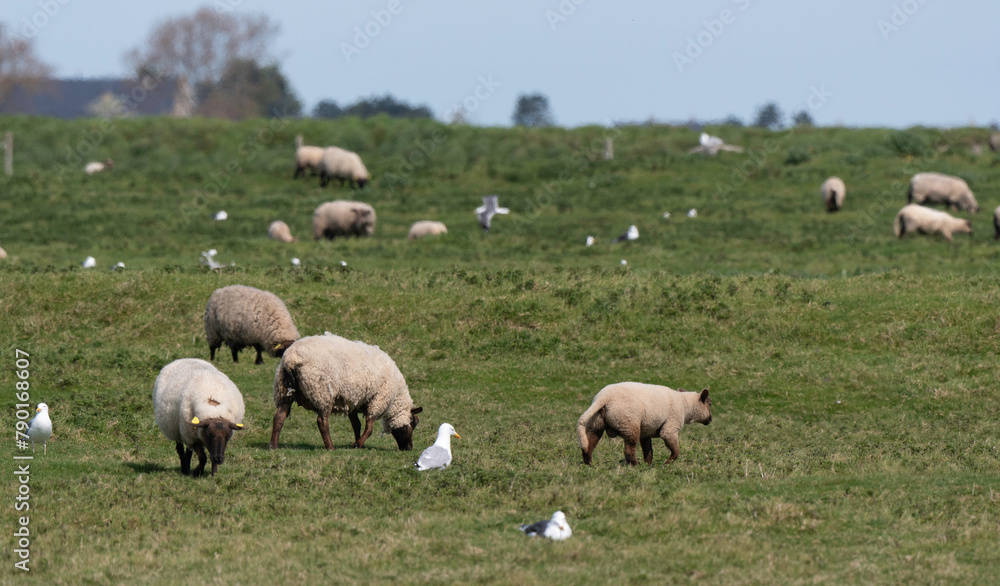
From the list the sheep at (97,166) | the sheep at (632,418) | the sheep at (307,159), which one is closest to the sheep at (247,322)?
the sheep at (632,418)

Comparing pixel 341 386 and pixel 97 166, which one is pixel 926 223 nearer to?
pixel 341 386

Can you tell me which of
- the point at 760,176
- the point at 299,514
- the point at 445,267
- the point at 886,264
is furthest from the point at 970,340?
the point at 760,176

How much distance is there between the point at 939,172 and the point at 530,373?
30.0 metres

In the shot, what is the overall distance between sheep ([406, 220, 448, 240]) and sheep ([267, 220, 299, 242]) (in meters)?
4.03

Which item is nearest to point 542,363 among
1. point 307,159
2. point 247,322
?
point 247,322

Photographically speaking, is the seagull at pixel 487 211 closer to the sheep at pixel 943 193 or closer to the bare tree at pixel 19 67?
the sheep at pixel 943 193

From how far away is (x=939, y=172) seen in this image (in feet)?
144

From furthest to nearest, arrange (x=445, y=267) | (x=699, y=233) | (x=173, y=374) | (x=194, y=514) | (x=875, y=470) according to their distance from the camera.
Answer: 1. (x=699, y=233)
2. (x=445, y=267)
3. (x=875, y=470)
4. (x=173, y=374)
5. (x=194, y=514)

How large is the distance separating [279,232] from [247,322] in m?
15.6

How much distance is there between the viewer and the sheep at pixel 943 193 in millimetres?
39281

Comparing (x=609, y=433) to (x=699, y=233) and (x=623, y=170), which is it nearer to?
(x=699, y=233)

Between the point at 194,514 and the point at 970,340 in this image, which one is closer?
the point at 194,514

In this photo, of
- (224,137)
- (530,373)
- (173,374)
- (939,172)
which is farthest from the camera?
(224,137)

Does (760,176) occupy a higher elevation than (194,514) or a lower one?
higher
